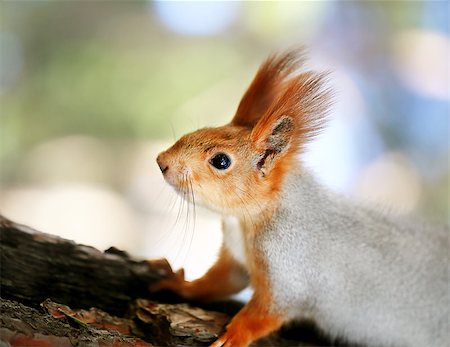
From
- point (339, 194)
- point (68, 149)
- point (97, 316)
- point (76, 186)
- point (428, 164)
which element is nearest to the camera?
point (97, 316)

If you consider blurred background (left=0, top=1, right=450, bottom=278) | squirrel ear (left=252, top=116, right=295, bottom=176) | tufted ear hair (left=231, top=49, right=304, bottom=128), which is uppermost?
blurred background (left=0, top=1, right=450, bottom=278)

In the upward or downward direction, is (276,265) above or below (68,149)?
below

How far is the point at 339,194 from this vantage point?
44.9 inches

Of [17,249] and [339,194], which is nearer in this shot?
[17,249]

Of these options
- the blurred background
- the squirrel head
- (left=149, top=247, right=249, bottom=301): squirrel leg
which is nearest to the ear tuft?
the squirrel head

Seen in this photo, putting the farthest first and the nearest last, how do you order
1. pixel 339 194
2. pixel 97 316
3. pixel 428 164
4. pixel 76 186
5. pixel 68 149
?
pixel 428 164 < pixel 68 149 < pixel 76 186 < pixel 339 194 < pixel 97 316

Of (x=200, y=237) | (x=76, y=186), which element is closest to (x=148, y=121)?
(x=76, y=186)

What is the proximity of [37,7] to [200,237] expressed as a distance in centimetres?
147

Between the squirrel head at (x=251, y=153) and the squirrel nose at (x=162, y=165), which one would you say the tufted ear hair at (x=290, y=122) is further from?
the squirrel nose at (x=162, y=165)

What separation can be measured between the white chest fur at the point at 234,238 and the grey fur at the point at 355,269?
0.20ft

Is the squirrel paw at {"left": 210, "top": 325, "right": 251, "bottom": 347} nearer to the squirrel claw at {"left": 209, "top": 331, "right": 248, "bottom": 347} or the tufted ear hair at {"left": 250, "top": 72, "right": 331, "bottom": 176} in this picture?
the squirrel claw at {"left": 209, "top": 331, "right": 248, "bottom": 347}

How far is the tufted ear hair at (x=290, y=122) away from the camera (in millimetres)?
875

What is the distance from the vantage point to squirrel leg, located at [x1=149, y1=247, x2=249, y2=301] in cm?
113

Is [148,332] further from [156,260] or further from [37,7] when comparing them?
[37,7]
